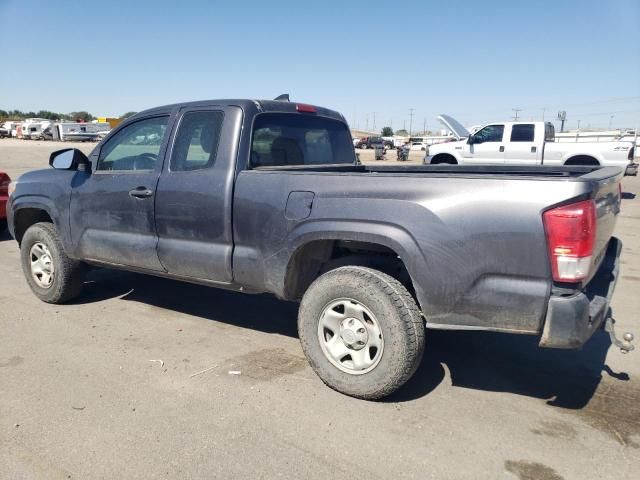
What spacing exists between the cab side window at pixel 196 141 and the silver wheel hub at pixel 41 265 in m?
1.87

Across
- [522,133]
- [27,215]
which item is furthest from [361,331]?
[522,133]

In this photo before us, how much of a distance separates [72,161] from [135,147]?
0.62 m

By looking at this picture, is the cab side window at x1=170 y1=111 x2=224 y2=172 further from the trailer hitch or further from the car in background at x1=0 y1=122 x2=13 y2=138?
the car in background at x1=0 y1=122 x2=13 y2=138

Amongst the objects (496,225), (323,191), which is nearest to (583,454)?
(496,225)

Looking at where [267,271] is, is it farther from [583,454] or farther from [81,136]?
[81,136]

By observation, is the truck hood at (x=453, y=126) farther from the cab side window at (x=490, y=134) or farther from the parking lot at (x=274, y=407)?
the parking lot at (x=274, y=407)

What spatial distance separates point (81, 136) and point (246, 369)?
5825cm

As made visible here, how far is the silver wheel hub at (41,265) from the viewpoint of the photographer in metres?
4.94

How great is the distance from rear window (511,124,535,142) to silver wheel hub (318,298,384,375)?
13.3 m

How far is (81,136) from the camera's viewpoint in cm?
5494

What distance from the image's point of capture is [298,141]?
4289mm

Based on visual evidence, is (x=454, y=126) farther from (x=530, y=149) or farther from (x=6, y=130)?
(x=6, y=130)

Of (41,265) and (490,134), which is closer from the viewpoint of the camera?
(41,265)

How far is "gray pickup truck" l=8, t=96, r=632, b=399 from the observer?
2638 millimetres
